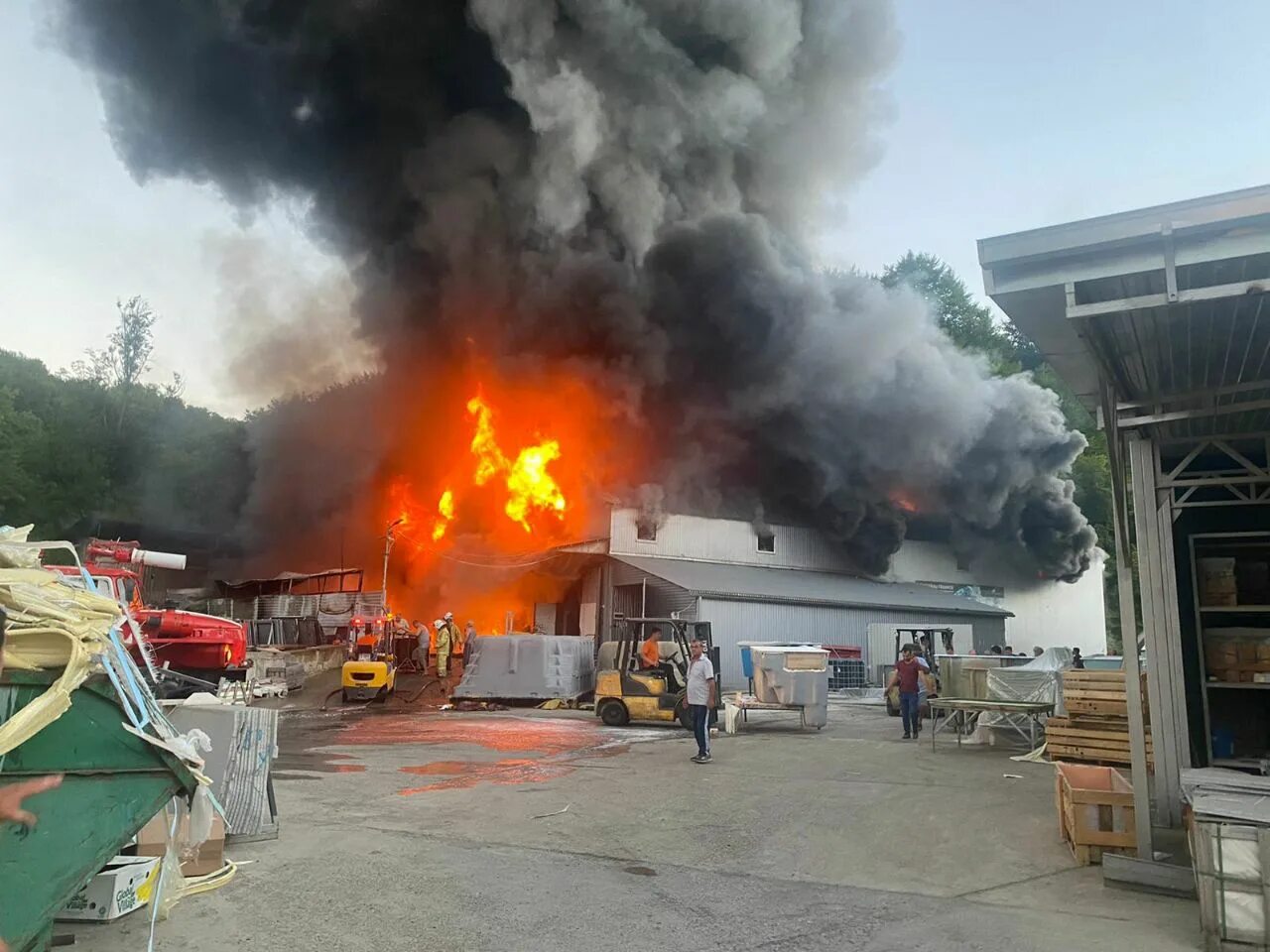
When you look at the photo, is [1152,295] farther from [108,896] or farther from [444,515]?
[444,515]

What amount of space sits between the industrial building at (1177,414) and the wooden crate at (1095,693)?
68 centimetres

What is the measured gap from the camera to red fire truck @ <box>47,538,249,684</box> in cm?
1475

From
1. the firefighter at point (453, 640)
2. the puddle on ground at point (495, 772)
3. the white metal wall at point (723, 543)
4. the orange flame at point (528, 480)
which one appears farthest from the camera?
the orange flame at point (528, 480)

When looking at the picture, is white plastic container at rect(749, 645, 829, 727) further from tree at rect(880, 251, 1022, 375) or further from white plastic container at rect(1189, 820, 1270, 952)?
tree at rect(880, 251, 1022, 375)

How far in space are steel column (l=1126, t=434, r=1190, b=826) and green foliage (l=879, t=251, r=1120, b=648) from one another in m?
35.1

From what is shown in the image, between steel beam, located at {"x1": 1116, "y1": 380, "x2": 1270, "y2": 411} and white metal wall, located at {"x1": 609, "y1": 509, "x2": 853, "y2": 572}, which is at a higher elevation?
white metal wall, located at {"x1": 609, "y1": 509, "x2": 853, "y2": 572}

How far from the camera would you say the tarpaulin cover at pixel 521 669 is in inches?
769

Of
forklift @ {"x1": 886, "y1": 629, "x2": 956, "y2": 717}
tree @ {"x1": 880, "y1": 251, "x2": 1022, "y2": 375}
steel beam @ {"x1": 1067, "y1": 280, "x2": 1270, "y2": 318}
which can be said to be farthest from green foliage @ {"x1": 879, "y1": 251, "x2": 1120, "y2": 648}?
steel beam @ {"x1": 1067, "y1": 280, "x2": 1270, "y2": 318}

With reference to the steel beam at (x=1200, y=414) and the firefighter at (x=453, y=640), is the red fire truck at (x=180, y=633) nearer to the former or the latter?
the firefighter at (x=453, y=640)

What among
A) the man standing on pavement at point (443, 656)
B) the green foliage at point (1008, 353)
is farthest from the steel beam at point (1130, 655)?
the green foliage at point (1008, 353)

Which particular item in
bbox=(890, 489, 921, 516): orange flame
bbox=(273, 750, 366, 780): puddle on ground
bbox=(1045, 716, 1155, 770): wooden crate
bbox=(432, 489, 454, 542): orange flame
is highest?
bbox=(890, 489, 921, 516): orange flame

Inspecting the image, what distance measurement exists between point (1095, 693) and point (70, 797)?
27.9 ft

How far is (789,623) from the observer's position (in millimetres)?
25047

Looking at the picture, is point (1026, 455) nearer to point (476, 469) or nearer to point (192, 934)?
point (476, 469)
